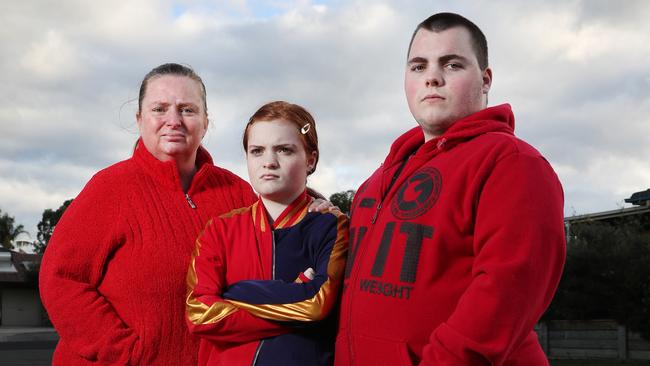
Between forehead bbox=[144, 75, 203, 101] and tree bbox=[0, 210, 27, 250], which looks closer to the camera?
forehead bbox=[144, 75, 203, 101]

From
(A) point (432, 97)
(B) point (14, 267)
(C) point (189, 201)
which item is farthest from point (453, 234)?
(B) point (14, 267)

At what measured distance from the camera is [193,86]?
3.70 m

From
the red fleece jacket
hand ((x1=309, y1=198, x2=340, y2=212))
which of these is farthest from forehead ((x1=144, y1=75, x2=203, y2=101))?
hand ((x1=309, y1=198, x2=340, y2=212))

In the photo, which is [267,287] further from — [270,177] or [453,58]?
[453,58]

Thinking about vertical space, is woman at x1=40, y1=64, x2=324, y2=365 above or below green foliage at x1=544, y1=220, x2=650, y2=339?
below

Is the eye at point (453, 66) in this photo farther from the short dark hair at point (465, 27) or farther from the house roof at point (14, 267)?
the house roof at point (14, 267)

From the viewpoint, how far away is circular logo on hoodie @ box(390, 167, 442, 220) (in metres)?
2.57

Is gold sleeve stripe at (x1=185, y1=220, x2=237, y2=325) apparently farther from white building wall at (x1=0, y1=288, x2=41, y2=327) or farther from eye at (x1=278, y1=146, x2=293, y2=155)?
white building wall at (x1=0, y1=288, x2=41, y2=327)

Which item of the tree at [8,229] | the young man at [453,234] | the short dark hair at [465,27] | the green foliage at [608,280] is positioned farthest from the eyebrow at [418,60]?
the tree at [8,229]

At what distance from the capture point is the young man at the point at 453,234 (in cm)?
229

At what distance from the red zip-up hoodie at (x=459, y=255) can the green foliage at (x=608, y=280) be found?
49.2ft

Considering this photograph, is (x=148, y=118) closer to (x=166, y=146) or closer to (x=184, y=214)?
(x=166, y=146)

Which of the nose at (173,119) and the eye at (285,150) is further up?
the nose at (173,119)

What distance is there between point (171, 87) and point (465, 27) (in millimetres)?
1495
